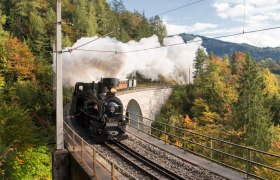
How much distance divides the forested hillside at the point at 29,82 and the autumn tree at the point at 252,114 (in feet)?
77.6

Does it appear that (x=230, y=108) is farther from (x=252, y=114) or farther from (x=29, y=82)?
(x=29, y=82)

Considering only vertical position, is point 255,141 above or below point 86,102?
below

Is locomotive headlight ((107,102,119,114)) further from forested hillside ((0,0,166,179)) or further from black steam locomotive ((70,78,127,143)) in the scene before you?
forested hillside ((0,0,166,179))

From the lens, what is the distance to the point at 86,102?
702 inches

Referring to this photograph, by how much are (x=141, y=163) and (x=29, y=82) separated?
833 inches

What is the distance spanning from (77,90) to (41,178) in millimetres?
6035

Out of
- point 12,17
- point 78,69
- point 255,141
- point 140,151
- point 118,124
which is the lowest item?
point 255,141

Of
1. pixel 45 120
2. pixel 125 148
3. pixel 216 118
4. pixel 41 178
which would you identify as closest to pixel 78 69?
pixel 45 120

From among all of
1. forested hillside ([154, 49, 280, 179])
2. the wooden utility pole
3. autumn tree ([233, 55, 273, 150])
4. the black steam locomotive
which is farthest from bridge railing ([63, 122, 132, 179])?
autumn tree ([233, 55, 273, 150])

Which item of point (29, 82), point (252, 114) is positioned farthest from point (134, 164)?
point (252, 114)

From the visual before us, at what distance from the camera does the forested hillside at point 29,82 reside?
16.9m

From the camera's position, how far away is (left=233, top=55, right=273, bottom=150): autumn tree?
118 feet

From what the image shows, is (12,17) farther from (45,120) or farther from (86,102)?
(86,102)

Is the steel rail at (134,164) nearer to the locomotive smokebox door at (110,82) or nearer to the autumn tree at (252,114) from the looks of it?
the locomotive smokebox door at (110,82)
